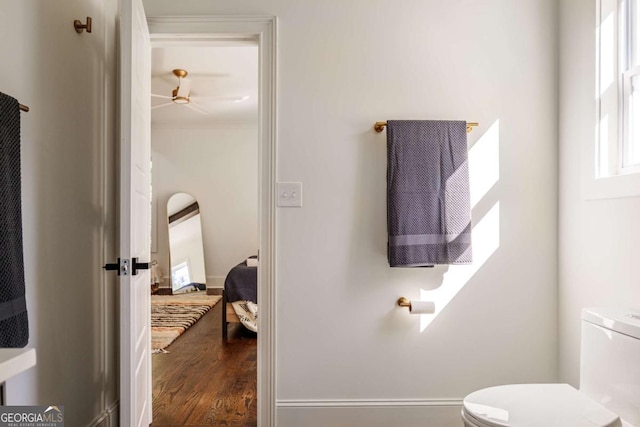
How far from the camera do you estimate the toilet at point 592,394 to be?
1.36m

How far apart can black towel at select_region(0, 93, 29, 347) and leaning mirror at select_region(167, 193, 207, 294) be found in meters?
4.76

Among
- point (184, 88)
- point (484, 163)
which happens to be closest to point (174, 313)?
point (184, 88)

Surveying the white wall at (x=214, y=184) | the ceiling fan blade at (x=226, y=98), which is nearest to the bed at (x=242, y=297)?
the ceiling fan blade at (x=226, y=98)

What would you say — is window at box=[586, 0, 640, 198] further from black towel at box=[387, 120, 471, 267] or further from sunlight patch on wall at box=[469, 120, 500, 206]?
black towel at box=[387, 120, 471, 267]

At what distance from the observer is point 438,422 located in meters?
2.09

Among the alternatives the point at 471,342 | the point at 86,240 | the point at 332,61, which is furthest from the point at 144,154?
the point at 471,342

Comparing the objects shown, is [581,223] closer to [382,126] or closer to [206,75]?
[382,126]

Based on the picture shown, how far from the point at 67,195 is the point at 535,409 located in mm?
1899

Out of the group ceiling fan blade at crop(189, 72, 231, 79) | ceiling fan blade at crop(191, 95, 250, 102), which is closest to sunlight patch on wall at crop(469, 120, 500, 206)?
ceiling fan blade at crop(189, 72, 231, 79)

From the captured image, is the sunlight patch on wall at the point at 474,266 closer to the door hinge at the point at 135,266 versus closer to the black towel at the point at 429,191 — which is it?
the black towel at the point at 429,191

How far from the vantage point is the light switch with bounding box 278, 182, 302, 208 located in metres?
2.08

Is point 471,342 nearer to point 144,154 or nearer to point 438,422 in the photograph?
point 438,422

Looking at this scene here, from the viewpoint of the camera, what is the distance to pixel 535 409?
4.62 ft

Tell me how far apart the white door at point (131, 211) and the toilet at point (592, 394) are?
1.26 metres
